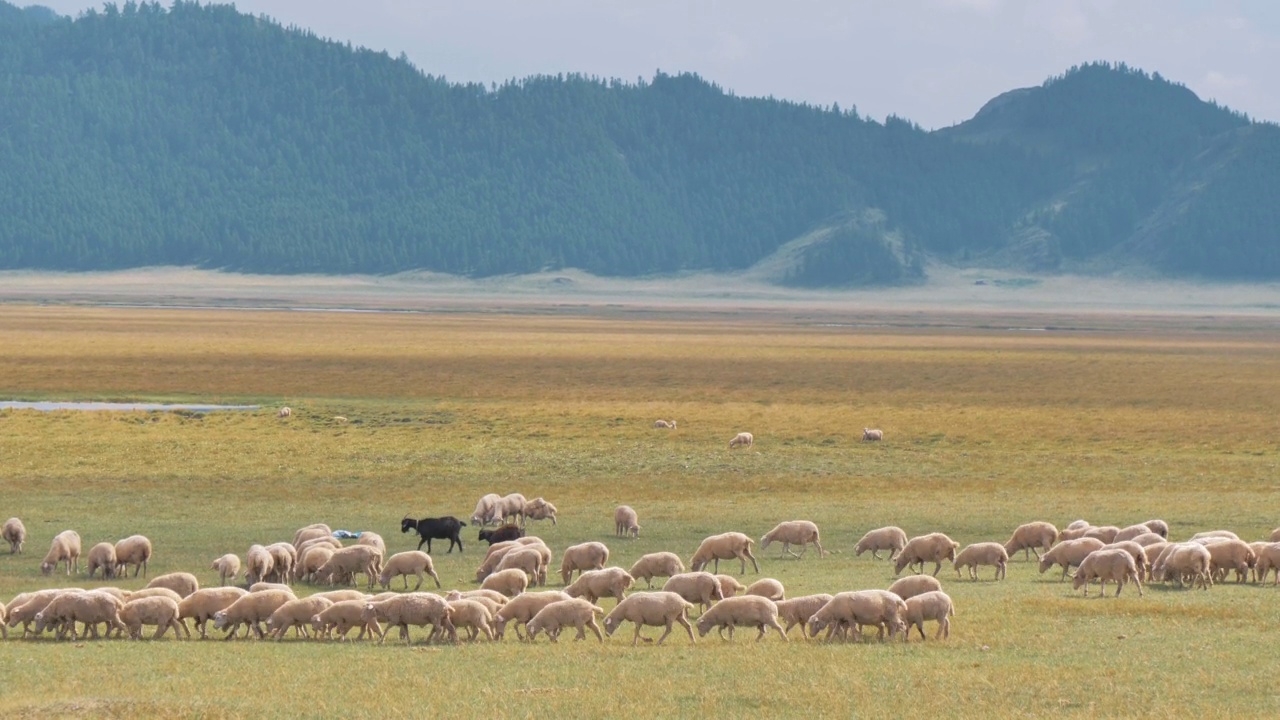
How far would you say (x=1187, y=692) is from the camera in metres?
13.8

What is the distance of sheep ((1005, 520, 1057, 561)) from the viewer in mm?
24016

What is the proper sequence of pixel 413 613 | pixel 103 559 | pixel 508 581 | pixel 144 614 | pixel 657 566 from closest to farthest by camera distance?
pixel 413 613, pixel 144 614, pixel 508 581, pixel 657 566, pixel 103 559

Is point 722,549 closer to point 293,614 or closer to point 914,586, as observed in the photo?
point 914,586

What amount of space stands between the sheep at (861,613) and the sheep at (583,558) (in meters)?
5.27

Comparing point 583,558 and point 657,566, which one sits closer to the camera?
point 657,566

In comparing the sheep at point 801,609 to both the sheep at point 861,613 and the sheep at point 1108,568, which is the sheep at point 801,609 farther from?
the sheep at point 1108,568

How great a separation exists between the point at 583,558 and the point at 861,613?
19.8 feet

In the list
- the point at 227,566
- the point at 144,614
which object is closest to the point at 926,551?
the point at 227,566

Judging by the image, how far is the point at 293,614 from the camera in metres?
17.5

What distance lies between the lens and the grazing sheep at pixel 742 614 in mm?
17094

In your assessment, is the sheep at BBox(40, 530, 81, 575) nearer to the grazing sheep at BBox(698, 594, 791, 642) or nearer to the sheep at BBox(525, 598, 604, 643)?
the sheep at BBox(525, 598, 604, 643)

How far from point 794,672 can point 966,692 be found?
1.71m

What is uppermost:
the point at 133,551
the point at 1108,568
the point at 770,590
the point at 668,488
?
the point at 1108,568

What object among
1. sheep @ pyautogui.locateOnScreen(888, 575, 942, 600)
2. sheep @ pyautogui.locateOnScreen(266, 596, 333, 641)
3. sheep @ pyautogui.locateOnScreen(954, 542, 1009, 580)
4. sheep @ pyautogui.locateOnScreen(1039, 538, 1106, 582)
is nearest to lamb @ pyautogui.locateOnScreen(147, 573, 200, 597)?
sheep @ pyautogui.locateOnScreen(266, 596, 333, 641)
